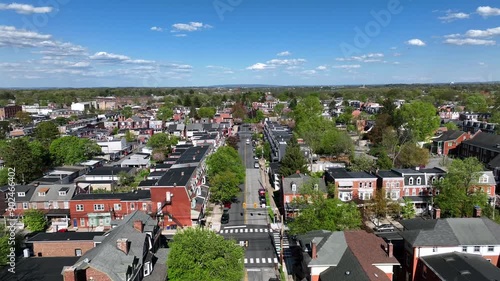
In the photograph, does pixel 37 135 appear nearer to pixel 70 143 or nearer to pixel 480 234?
pixel 70 143

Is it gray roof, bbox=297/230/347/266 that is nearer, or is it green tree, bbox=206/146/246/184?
gray roof, bbox=297/230/347/266

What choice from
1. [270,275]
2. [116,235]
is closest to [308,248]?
[270,275]

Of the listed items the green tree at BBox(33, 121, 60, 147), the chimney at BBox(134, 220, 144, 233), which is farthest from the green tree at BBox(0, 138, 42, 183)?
the chimney at BBox(134, 220, 144, 233)

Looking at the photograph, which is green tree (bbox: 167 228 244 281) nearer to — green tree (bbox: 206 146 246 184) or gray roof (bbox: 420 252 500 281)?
gray roof (bbox: 420 252 500 281)

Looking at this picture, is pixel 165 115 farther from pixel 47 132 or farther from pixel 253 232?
pixel 253 232

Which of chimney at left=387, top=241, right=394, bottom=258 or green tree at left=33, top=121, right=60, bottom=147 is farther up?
green tree at left=33, top=121, right=60, bottom=147
